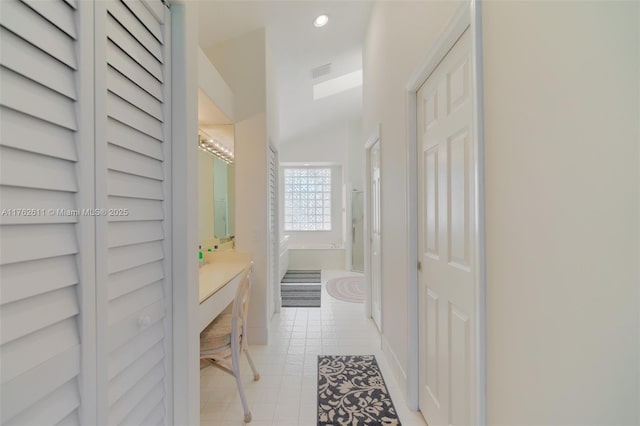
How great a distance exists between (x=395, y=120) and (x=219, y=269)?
1903mm

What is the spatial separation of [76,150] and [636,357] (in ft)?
3.96

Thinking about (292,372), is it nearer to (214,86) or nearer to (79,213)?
(79,213)

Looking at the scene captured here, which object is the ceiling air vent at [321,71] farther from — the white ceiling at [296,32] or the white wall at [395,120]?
the white wall at [395,120]

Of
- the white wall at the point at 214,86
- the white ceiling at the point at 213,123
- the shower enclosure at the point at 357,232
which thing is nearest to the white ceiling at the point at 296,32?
the white wall at the point at 214,86

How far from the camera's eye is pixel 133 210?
0.86m

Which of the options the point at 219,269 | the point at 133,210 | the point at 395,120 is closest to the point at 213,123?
the point at 219,269

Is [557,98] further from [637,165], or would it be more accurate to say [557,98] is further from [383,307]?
[383,307]

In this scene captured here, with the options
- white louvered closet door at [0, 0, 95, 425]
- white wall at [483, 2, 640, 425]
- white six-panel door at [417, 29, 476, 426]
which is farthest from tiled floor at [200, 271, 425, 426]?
white louvered closet door at [0, 0, 95, 425]

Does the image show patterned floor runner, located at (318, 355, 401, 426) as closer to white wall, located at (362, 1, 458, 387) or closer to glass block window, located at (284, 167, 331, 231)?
white wall, located at (362, 1, 458, 387)

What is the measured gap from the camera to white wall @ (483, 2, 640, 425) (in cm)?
55

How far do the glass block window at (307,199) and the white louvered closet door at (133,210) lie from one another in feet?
20.2

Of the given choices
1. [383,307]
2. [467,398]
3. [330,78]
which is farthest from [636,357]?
[330,78]

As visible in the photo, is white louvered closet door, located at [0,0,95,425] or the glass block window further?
the glass block window

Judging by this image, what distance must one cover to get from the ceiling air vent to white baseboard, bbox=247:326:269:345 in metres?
3.23
